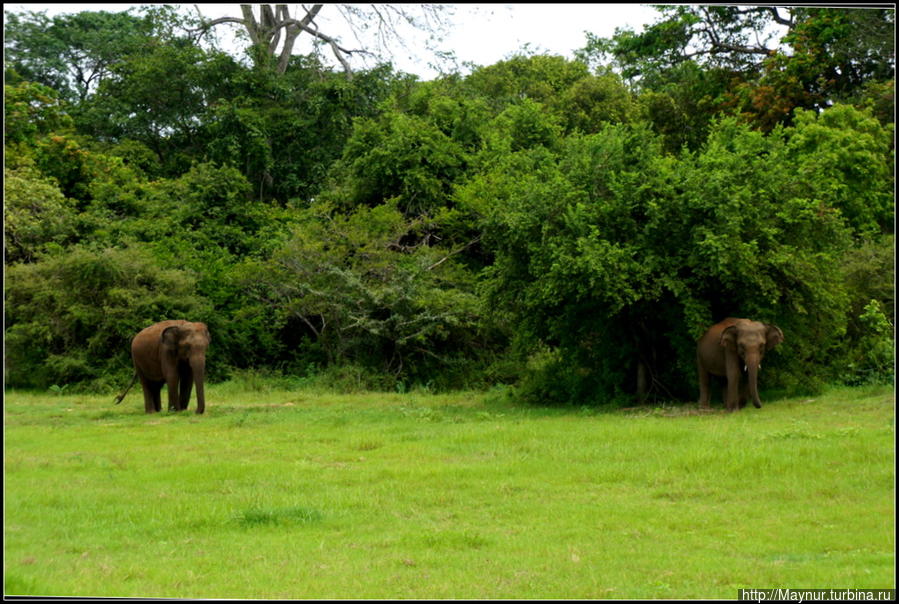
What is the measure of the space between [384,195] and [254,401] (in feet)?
26.0

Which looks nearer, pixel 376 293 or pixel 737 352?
pixel 737 352

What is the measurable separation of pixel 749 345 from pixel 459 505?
285 inches

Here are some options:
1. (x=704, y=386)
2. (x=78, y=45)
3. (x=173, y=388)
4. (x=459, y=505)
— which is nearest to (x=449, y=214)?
(x=173, y=388)

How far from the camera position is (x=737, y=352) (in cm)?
1509

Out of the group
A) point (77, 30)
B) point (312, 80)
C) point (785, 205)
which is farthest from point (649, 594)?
point (77, 30)

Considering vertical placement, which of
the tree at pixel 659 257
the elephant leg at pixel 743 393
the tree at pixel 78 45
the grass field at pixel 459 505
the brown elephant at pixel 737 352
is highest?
the tree at pixel 78 45

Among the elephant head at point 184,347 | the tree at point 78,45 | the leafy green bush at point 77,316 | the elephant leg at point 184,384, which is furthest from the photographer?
the tree at point 78,45

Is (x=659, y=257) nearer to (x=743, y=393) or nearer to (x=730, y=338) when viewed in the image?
(x=730, y=338)

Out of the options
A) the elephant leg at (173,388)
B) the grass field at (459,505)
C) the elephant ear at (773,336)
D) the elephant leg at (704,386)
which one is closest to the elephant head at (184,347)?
the elephant leg at (173,388)

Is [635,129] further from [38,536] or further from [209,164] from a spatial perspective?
[209,164]

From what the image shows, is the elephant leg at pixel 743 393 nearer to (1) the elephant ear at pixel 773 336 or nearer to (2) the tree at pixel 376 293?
(1) the elephant ear at pixel 773 336

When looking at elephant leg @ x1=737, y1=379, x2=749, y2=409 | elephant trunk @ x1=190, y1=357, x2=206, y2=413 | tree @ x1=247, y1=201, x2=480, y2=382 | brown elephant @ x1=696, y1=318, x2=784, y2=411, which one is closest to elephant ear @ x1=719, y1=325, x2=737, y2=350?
brown elephant @ x1=696, y1=318, x2=784, y2=411

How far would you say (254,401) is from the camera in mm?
19453

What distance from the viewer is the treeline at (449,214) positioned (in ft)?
53.2
